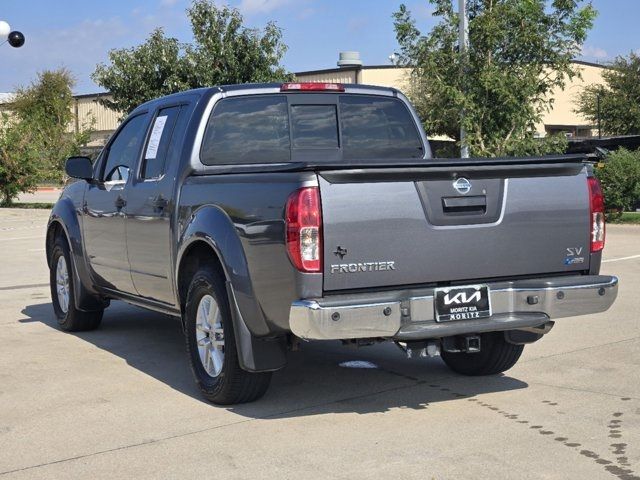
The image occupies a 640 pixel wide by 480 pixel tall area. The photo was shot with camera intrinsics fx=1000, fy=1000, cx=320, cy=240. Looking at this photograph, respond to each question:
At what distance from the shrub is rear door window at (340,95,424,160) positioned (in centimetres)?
1427

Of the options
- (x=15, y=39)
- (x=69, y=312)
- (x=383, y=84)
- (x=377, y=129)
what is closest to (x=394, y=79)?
(x=383, y=84)

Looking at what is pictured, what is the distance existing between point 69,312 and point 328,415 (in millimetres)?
3751

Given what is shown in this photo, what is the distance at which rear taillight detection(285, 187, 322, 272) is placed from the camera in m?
5.19

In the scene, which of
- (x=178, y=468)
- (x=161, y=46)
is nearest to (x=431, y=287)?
(x=178, y=468)

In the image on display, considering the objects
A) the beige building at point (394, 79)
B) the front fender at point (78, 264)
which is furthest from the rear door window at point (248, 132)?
the beige building at point (394, 79)

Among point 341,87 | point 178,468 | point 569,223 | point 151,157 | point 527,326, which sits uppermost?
point 341,87

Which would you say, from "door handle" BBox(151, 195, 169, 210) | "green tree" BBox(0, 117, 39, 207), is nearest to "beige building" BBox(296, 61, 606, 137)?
"green tree" BBox(0, 117, 39, 207)

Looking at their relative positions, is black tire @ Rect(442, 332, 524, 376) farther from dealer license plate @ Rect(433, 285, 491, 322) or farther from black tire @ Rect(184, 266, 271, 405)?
black tire @ Rect(184, 266, 271, 405)

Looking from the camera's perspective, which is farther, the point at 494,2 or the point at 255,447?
the point at 494,2

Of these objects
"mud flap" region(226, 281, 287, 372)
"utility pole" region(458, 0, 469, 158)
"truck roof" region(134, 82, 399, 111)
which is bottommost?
"mud flap" region(226, 281, 287, 372)

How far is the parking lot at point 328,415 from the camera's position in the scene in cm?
489

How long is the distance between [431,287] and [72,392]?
8.51ft

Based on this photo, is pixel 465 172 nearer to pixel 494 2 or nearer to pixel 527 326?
pixel 527 326

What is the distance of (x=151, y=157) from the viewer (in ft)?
23.9
